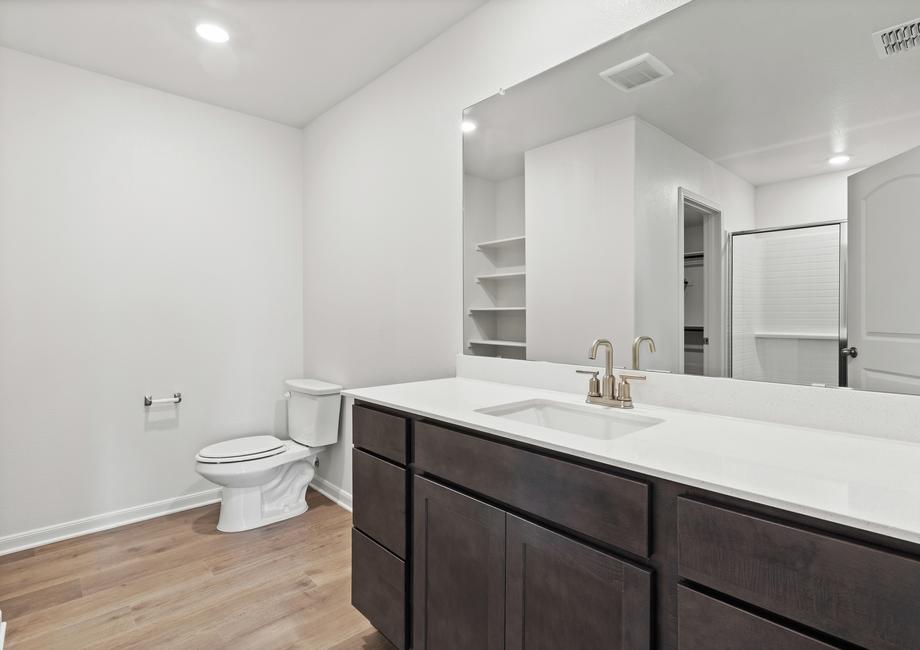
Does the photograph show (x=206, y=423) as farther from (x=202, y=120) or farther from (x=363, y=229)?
(x=202, y=120)

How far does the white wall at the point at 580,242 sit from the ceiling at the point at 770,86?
12 cm

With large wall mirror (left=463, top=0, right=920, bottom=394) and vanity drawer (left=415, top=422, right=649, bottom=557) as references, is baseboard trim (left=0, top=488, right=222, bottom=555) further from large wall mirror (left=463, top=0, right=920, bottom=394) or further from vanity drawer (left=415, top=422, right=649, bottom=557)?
large wall mirror (left=463, top=0, right=920, bottom=394)

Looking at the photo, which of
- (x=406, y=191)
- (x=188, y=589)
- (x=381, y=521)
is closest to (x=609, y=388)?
(x=381, y=521)

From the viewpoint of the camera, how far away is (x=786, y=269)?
4.11 feet

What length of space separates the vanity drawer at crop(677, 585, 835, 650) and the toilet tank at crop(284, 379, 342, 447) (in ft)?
7.53

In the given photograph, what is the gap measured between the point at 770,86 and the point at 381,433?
148 cm

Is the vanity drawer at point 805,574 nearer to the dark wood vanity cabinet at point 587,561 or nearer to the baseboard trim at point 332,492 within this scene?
the dark wood vanity cabinet at point 587,561

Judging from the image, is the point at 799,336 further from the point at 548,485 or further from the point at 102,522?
the point at 102,522

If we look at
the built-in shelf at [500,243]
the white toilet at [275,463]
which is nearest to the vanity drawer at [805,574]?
the built-in shelf at [500,243]

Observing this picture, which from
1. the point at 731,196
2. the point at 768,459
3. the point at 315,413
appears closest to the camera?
the point at 768,459

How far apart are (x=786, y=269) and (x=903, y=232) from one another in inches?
9.3

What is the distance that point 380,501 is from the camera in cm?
159

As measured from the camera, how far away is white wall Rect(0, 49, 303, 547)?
2.42 m

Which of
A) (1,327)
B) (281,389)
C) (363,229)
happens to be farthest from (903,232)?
(1,327)
